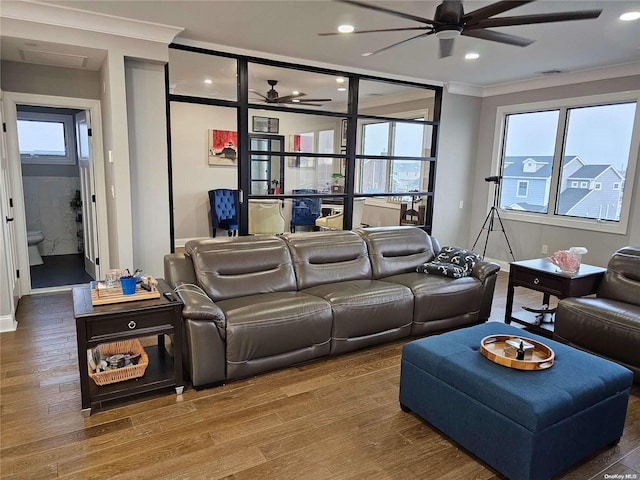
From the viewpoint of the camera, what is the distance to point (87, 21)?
3555 millimetres

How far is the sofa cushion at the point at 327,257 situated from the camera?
12.0ft

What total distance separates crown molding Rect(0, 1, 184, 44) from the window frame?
183 inches

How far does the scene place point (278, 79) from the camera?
5078 millimetres

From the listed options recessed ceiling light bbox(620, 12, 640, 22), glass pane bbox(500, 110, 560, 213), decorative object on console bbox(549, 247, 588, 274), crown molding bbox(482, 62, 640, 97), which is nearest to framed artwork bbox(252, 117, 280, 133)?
decorative object on console bbox(549, 247, 588, 274)

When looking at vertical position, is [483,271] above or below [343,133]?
below

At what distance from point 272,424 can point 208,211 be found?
5.73 metres

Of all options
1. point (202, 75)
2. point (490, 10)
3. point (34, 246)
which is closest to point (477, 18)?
point (490, 10)

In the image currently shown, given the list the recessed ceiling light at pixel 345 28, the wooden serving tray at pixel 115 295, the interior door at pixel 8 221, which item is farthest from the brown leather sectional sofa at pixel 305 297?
the recessed ceiling light at pixel 345 28

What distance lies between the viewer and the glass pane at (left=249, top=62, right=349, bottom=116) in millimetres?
4852

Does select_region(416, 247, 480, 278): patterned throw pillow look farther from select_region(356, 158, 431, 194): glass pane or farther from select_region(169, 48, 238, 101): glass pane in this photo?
select_region(169, 48, 238, 101): glass pane

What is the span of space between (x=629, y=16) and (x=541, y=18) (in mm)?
1325

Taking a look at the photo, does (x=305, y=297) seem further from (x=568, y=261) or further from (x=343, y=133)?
(x=343, y=133)

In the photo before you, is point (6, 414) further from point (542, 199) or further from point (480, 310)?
point (542, 199)

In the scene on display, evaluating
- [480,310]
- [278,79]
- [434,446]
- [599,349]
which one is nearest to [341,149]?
[278,79]
